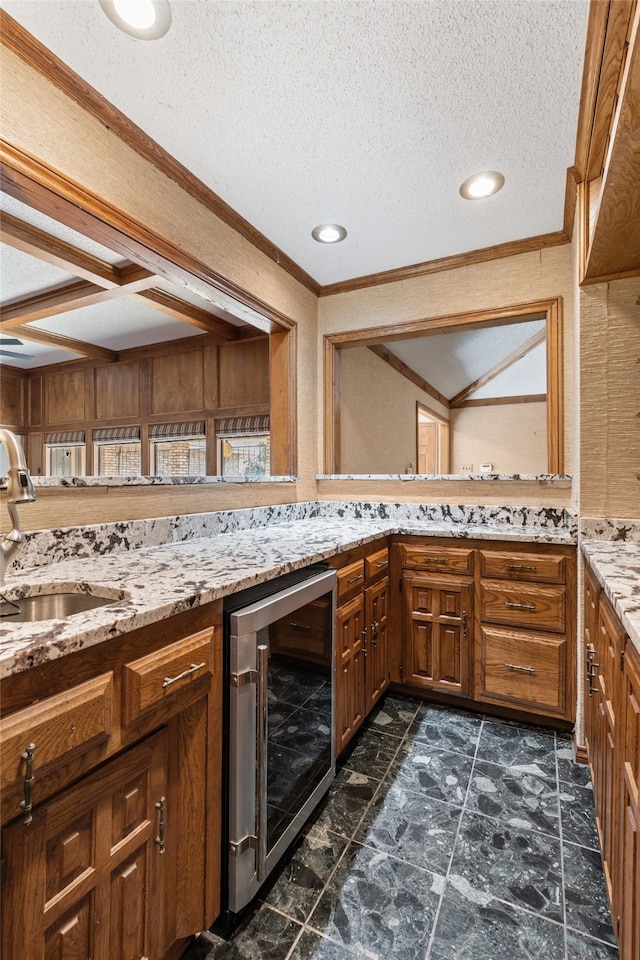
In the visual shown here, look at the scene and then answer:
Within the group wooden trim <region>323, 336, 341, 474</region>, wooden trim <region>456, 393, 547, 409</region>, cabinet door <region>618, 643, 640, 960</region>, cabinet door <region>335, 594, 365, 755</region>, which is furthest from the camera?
wooden trim <region>456, 393, 547, 409</region>

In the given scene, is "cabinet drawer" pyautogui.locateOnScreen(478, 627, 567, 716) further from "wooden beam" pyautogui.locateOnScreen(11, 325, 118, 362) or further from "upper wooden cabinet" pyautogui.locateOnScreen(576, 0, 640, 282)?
"wooden beam" pyautogui.locateOnScreen(11, 325, 118, 362)

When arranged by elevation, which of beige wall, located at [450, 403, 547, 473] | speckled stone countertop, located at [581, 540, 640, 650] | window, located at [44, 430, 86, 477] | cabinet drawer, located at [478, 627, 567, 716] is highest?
beige wall, located at [450, 403, 547, 473]

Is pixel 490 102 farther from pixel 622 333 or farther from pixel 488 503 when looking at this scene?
pixel 488 503

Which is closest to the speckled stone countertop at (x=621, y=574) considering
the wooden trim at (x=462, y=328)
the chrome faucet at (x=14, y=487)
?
the wooden trim at (x=462, y=328)

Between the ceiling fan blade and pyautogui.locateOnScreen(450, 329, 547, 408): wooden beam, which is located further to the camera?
pyautogui.locateOnScreen(450, 329, 547, 408): wooden beam

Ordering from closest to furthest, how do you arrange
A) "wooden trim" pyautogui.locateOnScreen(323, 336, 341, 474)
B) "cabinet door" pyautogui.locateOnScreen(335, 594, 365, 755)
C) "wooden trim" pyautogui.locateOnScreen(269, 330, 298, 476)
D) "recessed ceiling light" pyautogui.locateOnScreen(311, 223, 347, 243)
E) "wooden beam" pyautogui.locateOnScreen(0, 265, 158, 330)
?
1. "cabinet door" pyautogui.locateOnScreen(335, 594, 365, 755)
2. "recessed ceiling light" pyautogui.locateOnScreen(311, 223, 347, 243)
3. "wooden beam" pyautogui.locateOnScreen(0, 265, 158, 330)
4. "wooden trim" pyautogui.locateOnScreen(269, 330, 298, 476)
5. "wooden trim" pyautogui.locateOnScreen(323, 336, 341, 474)

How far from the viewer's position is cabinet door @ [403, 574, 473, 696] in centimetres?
217

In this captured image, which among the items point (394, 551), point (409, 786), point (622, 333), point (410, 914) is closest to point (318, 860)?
point (410, 914)

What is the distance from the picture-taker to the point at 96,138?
1.50m

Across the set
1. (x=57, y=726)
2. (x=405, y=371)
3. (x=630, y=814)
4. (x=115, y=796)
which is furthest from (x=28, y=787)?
(x=405, y=371)

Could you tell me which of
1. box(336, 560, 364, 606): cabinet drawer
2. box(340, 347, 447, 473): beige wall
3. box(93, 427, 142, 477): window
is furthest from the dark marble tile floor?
box(93, 427, 142, 477): window

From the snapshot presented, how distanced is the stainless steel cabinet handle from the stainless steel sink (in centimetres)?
43

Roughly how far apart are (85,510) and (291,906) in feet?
4.38

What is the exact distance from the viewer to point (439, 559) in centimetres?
222
